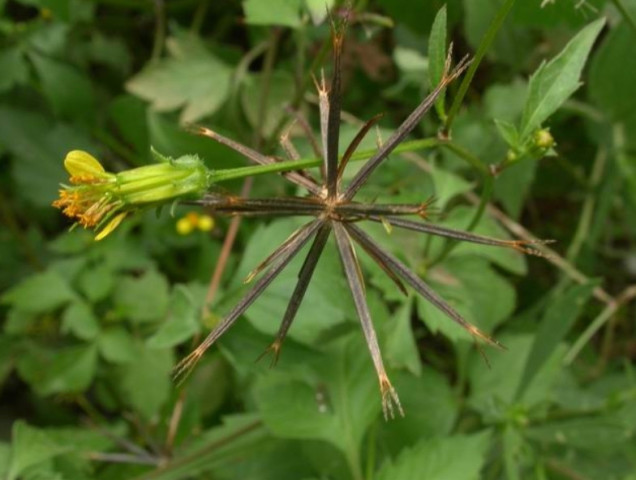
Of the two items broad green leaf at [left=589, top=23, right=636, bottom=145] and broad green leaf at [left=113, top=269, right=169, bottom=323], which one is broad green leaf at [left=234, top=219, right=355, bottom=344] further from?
broad green leaf at [left=589, top=23, right=636, bottom=145]

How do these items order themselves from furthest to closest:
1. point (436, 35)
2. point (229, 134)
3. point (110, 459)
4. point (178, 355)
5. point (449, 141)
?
point (178, 355) → point (229, 134) → point (110, 459) → point (449, 141) → point (436, 35)

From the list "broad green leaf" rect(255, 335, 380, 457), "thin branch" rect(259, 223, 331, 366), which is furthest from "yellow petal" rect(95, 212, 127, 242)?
"broad green leaf" rect(255, 335, 380, 457)

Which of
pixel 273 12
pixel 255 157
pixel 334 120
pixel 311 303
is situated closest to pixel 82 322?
pixel 311 303

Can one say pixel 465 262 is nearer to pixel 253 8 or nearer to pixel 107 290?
pixel 253 8

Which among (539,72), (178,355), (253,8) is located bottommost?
(178,355)

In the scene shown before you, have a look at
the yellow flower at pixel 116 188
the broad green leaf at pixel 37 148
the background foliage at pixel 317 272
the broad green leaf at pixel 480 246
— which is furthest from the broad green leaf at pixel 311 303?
the broad green leaf at pixel 37 148

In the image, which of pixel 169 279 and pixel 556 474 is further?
pixel 169 279

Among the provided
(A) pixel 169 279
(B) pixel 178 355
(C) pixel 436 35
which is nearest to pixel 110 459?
(B) pixel 178 355
